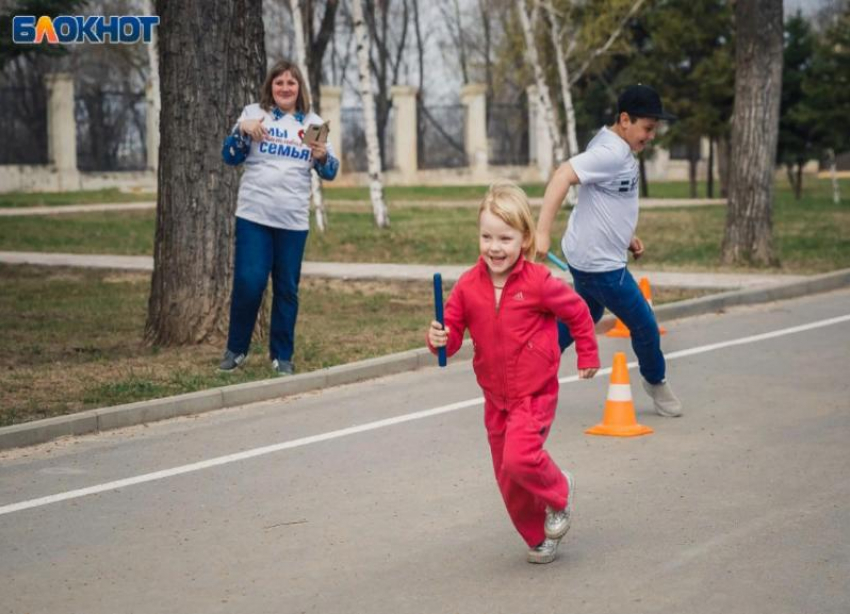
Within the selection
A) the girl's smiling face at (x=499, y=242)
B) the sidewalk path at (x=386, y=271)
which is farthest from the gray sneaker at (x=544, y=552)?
the sidewalk path at (x=386, y=271)

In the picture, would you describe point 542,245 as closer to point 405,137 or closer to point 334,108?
point 334,108

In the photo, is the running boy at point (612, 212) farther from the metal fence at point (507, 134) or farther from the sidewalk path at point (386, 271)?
the metal fence at point (507, 134)

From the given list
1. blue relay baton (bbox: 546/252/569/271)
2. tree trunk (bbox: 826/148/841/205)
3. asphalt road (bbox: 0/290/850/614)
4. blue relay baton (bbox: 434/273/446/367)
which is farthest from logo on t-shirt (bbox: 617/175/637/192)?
tree trunk (bbox: 826/148/841/205)

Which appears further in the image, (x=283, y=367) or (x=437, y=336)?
(x=283, y=367)

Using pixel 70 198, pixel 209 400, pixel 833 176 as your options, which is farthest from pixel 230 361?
pixel 70 198

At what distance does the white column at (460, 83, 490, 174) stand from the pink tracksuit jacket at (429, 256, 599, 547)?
48657 millimetres

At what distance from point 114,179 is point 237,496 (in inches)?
1577

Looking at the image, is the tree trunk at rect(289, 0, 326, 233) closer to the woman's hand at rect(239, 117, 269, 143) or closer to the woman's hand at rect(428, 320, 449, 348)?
the woman's hand at rect(239, 117, 269, 143)

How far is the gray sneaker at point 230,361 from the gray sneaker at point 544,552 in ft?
17.3

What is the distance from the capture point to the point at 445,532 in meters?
6.73

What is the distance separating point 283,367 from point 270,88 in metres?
1.90

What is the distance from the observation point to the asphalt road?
5.80 meters

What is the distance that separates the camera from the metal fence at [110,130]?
46.1 m

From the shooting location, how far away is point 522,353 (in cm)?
612
